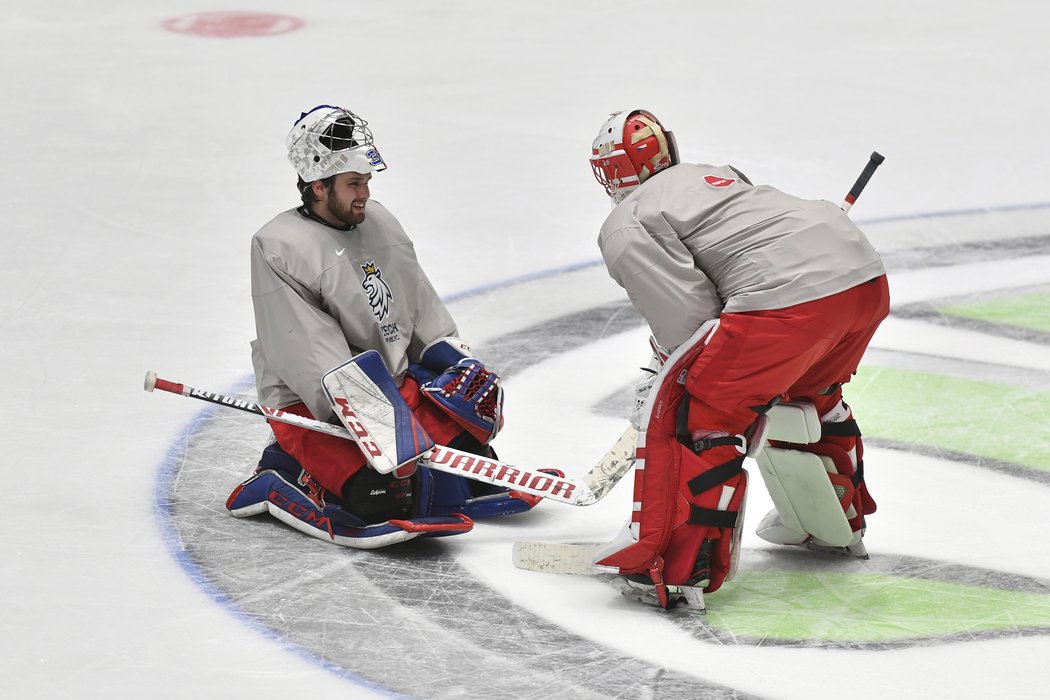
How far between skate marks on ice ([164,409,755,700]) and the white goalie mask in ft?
3.02

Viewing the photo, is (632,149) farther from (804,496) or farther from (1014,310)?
(1014,310)

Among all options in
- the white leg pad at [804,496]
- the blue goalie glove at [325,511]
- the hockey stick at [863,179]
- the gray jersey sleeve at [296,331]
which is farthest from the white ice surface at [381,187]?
the hockey stick at [863,179]

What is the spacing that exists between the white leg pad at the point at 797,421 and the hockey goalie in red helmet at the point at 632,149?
24.6 inches

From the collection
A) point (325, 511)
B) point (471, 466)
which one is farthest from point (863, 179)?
point (325, 511)

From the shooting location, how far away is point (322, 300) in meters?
3.92

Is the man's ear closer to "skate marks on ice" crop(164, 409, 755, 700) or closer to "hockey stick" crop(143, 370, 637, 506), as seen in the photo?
"hockey stick" crop(143, 370, 637, 506)

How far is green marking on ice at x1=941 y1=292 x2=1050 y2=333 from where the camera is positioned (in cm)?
566

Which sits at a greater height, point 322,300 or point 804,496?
A: point 322,300

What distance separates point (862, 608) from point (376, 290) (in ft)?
4.75

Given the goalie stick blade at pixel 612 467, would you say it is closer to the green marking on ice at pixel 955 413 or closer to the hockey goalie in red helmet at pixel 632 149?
the hockey goalie in red helmet at pixel 632 149

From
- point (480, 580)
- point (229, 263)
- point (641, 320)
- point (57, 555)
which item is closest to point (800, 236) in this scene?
point (480, 580)

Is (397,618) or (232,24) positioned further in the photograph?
(232,24)

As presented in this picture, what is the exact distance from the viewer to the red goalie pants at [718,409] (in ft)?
11.0

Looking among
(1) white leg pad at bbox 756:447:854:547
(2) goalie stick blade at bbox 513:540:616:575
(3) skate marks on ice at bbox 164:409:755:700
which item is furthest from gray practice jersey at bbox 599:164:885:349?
(3) skate marks on ice at bbox 164:409:755:700
